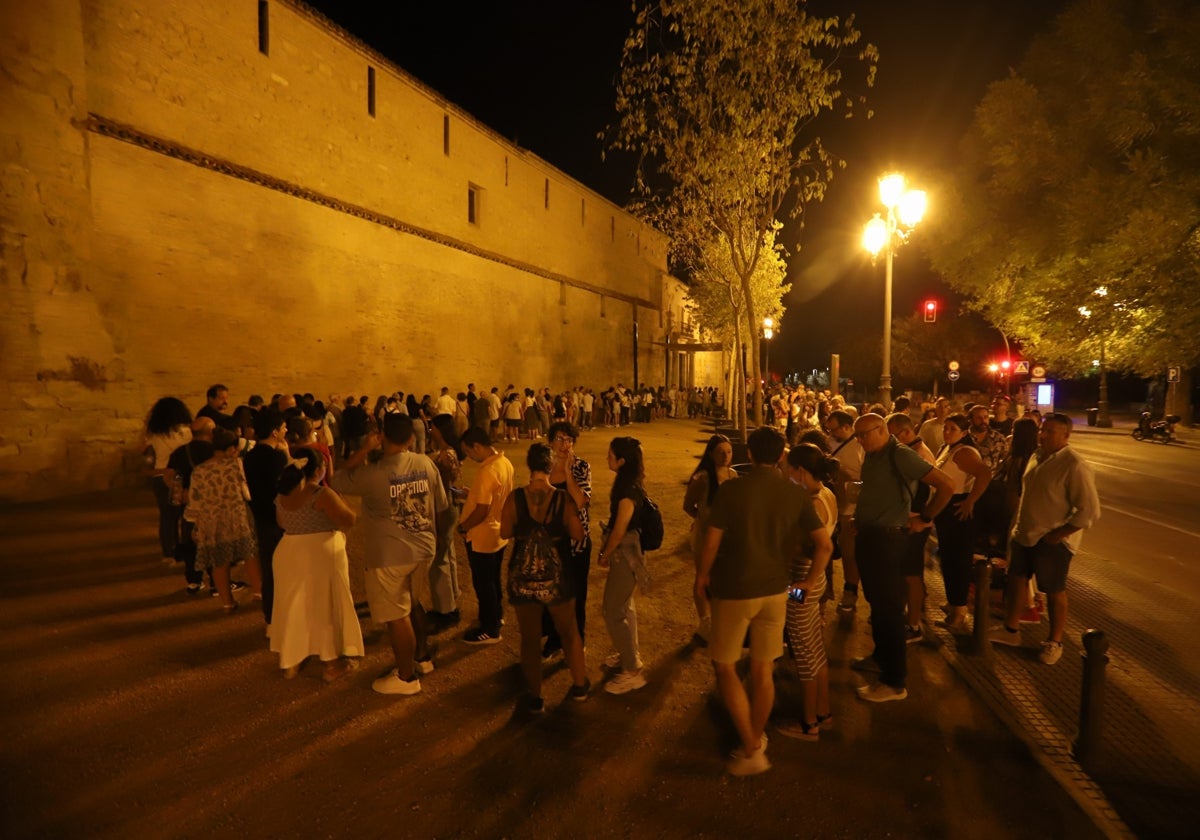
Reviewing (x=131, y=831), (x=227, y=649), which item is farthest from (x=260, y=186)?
(x=131, y=831)

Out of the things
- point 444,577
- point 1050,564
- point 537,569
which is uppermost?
point 537,569

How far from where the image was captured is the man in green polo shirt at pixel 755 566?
3.53 m

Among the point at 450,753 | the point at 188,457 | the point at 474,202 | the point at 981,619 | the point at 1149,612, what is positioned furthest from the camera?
the point at 474,202

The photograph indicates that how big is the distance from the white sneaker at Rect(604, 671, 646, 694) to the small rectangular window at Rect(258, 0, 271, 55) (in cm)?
1563

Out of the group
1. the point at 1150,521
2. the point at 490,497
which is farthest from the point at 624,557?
the point at 1150,521

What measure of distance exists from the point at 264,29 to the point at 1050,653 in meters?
17.4

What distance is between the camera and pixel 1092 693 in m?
3.71

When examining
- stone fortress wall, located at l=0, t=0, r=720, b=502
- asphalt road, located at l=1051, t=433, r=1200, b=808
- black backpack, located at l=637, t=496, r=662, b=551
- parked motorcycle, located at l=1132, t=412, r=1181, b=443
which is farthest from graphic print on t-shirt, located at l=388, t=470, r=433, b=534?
parked motorcycle, located at l=1132, t=412, r=1181, b=443

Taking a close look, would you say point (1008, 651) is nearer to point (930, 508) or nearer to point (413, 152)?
point (930, 508)

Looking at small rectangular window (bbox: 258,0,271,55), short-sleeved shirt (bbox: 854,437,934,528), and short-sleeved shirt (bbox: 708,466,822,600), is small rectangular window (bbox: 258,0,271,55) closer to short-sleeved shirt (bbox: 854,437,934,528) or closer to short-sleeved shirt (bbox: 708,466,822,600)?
short-sleeved shirt (bbox: 854,437,934,528)

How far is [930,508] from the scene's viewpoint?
475cm

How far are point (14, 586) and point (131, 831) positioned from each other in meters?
4.55

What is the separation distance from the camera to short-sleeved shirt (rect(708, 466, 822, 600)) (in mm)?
3512

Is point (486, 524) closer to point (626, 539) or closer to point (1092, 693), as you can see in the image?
point (626, 539)
